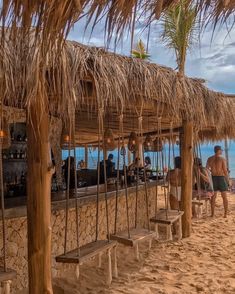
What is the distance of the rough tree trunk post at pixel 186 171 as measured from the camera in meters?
6.96

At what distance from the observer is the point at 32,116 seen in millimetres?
3553

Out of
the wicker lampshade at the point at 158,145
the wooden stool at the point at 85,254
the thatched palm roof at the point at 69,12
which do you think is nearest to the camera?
the thatched palm roof at the point at 69,12

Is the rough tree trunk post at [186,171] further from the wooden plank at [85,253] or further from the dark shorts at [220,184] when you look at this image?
the wooden plank at [85,253]

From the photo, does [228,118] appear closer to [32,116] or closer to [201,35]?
[32,116]

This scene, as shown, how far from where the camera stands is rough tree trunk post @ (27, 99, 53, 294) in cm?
352

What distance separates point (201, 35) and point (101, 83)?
1639 mm

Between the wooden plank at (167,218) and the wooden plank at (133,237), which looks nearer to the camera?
the wooden plank at (133,237)

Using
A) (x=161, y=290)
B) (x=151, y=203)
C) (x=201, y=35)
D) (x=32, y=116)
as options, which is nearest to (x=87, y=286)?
(x=161, y=290)

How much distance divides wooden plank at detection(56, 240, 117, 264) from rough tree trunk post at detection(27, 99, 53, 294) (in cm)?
28

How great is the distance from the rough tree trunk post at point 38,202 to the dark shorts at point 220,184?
6432 mm

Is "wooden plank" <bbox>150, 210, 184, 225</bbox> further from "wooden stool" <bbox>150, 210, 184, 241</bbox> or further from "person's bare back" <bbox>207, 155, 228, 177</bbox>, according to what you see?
"person's bare back" <bbox>207, 155, 228, 177</bbox>

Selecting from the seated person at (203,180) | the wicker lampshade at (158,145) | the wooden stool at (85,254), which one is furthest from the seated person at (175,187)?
the wooden stool at (85,254)

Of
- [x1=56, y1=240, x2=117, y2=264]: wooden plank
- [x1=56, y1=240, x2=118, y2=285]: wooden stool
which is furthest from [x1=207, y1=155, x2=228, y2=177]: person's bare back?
[x1=56, y1=240, x2=117, y2=264]: wooden plank

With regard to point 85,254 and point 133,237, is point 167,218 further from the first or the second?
point 85,254
